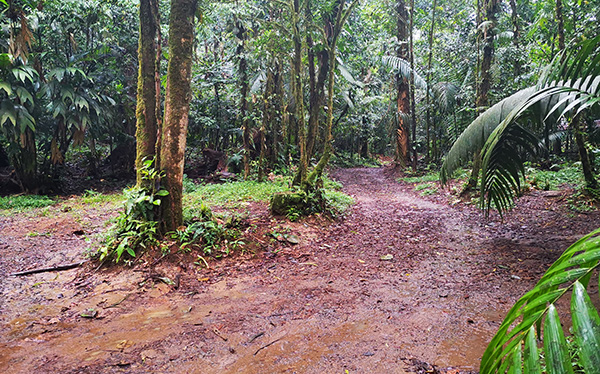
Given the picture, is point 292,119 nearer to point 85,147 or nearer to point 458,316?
point 85,147

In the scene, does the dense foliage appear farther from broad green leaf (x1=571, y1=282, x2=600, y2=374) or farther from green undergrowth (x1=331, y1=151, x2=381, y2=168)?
broad green leaf (x1=571, y1=282, x2=600, y2=374)

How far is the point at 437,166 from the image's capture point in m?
12.9

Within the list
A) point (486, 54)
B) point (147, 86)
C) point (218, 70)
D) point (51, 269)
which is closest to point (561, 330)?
point (51, 269)

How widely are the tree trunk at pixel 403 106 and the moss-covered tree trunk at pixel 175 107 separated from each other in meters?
10.0

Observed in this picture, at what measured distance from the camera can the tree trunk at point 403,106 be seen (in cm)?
1231

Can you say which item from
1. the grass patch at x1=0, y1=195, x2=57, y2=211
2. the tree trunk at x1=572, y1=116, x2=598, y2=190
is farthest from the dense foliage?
the tree trunk at x1=572, y1=116, x2=598, y2=190

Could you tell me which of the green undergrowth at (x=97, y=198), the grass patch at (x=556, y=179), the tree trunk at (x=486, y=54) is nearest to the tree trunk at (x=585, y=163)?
the grass patch at (x=556, y=179)

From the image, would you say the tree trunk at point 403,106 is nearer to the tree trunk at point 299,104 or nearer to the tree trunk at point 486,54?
the tree trunk at point 486,54

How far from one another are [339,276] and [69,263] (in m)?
3.42

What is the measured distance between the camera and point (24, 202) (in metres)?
7.52

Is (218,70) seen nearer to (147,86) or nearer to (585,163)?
(147,86)

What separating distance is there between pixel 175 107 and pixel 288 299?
111 inches

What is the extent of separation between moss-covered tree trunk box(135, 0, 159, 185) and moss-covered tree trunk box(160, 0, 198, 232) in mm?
537

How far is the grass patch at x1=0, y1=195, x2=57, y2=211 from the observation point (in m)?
7.28
